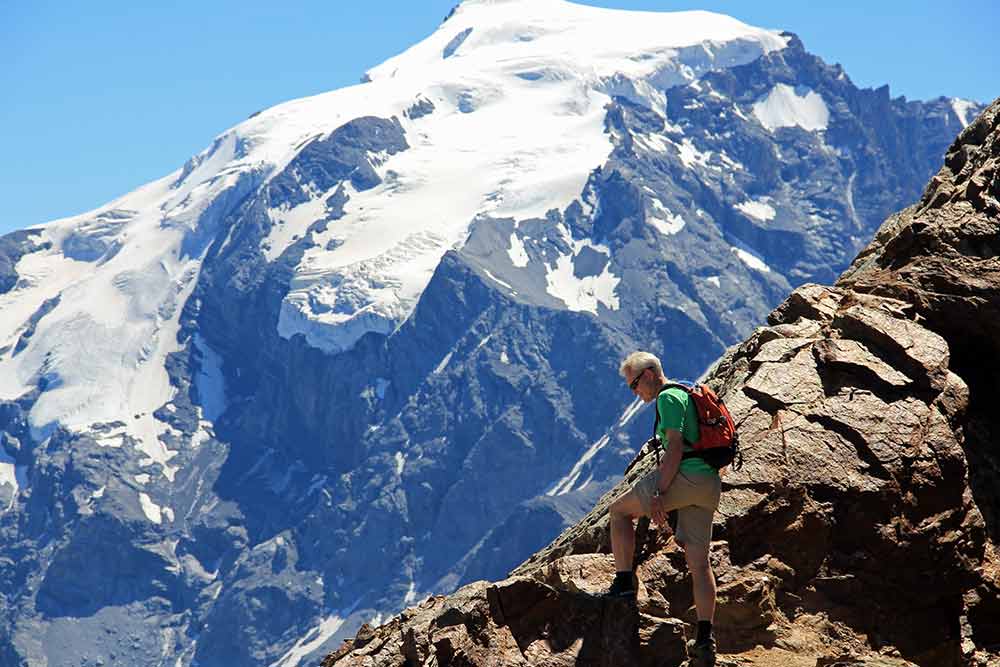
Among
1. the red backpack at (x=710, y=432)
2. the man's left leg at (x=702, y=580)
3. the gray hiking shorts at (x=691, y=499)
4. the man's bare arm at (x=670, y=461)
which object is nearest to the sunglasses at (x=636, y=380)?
the red backpack at (x=710, y=432)

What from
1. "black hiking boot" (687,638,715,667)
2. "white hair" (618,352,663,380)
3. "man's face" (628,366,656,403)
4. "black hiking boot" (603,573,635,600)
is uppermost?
"white hair" (618,352,663,380)

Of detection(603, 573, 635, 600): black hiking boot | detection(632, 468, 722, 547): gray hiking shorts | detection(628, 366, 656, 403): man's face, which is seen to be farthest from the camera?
detection(603, 573, 635, 600): black hiking boot

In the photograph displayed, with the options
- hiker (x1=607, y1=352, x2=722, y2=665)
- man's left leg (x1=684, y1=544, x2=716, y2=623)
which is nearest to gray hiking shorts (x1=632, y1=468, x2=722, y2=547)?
hiker (x1=607, y1=352, x2=722, y2=665)

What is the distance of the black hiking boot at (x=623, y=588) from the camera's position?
20641mm

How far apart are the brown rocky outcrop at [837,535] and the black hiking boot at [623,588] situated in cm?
19

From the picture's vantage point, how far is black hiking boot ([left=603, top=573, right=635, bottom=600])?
2064 cm

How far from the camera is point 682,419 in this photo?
1953 cm

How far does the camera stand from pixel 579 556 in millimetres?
22719

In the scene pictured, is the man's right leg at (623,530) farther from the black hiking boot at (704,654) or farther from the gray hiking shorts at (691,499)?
the black hiking boot at (704,654)

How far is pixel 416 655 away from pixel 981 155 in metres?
15.2

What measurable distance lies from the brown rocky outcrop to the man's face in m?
3.18

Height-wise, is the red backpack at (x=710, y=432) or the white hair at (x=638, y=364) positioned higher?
the white hair at (x=638, y=364)

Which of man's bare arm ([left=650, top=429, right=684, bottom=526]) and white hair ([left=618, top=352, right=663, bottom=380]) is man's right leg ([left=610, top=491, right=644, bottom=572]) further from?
white hair ([left=618, top=352, right=663, bottom=380])

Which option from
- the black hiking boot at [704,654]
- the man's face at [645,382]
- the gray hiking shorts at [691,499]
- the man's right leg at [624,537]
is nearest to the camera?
the gray hiking shorts at [691,499]
